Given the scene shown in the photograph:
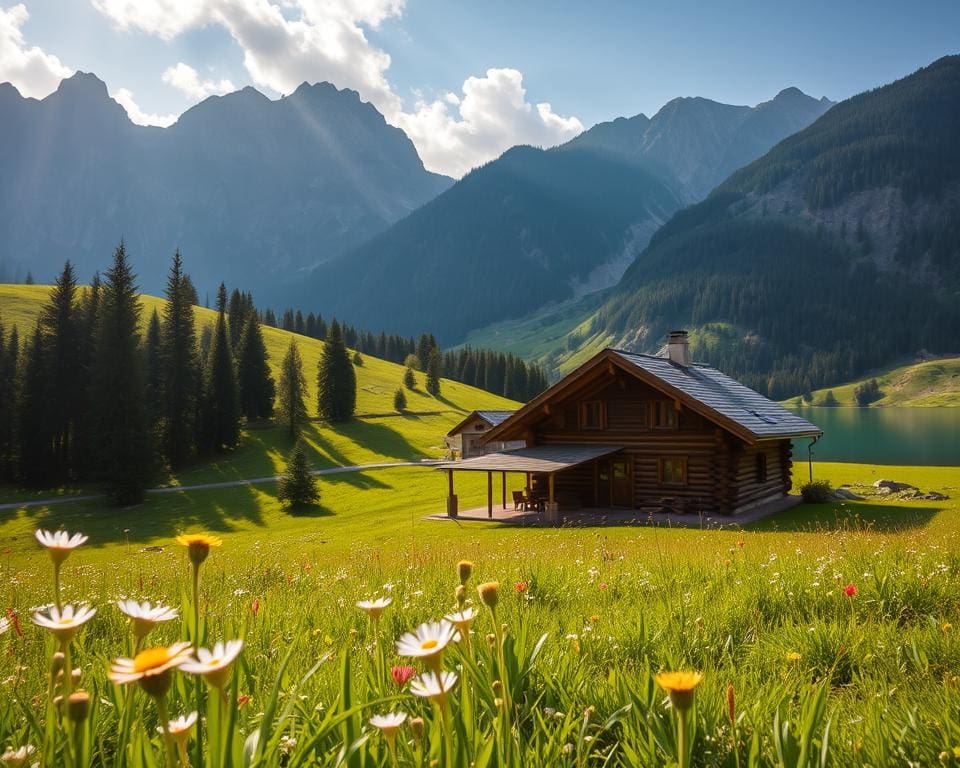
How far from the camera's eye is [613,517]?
2938cm

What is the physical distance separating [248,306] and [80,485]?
4344 centimetres

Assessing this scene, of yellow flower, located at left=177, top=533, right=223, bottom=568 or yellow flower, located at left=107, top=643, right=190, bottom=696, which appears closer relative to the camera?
yellow flower, located at left=107, top=643, right=190, bottom=696

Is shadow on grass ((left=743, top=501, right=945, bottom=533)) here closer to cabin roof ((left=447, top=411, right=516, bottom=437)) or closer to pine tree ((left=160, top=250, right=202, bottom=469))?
cabin roof ((left=447, top=411, right=516, bottom=437))

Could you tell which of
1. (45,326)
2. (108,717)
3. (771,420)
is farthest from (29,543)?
(108,717)

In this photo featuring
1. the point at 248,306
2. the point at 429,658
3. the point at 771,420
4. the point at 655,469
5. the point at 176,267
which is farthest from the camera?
the point at 248,306

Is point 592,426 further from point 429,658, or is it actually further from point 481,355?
point 481,355

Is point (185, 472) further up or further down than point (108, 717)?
further down

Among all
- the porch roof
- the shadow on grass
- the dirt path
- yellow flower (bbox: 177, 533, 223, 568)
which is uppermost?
yellow flower (bbox: 177, 533, 223, 568)

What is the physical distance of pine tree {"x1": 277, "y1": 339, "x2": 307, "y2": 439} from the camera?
73.2 meters

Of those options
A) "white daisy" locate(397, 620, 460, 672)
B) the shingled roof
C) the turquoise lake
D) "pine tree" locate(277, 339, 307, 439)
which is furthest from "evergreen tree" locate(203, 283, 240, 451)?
"white daisy" locate(397, 620, 460, 672)

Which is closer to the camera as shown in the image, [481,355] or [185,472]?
[185,472]

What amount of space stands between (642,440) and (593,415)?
284 cm

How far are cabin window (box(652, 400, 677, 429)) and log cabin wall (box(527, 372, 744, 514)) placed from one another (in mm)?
46

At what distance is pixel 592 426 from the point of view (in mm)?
33094
